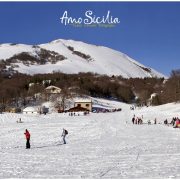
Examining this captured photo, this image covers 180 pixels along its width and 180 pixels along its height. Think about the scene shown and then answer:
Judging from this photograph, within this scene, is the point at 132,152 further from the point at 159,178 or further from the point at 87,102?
the point at 87,102

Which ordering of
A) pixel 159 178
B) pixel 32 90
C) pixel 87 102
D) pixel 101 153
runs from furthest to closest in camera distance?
pixel 32 90, pixel 87 102, pixel 101 153, pixel 159 178

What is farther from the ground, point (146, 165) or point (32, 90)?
point (32, 90)

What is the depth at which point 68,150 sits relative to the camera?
2402 centimetres

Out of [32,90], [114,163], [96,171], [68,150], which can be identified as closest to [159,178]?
[96,171]

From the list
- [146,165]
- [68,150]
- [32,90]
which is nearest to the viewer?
[146,165]

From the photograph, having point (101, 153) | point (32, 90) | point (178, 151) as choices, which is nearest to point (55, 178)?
point (101, 153)

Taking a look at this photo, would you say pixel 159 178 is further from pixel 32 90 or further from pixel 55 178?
pixel 32 90

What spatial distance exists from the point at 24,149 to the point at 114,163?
8.07 m

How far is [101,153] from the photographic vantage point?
73.6ft

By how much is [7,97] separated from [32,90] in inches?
975

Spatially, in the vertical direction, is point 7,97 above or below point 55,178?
above

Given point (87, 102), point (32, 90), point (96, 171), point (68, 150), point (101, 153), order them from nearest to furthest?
point (96, 171), point (101, 153), point (68, 150), point (87, 102), point (32, 90)

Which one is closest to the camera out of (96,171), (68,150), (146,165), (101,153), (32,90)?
(96,171)

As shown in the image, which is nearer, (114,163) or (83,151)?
(114,163)
